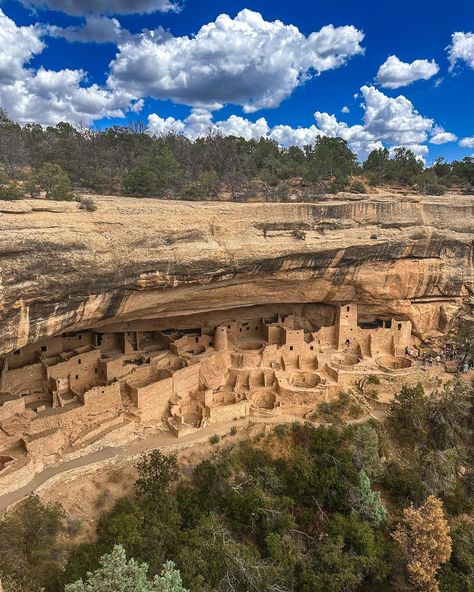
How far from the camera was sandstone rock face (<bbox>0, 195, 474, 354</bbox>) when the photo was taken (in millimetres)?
11062

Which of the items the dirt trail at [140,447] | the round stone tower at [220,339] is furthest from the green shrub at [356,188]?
the dirt trail at [140,447]

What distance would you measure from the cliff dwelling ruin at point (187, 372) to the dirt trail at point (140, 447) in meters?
0.29

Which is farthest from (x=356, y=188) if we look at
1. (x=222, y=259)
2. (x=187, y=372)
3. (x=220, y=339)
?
(x=187, y=372)

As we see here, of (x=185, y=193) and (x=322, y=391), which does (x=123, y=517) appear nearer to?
(x=322, y=391)

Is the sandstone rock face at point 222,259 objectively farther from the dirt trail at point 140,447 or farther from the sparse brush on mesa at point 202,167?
the dirt trail at point 140,447

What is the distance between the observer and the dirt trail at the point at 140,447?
38.7 ft

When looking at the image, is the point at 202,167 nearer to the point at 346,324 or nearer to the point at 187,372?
the point at 346,324

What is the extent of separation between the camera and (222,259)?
14211 mm

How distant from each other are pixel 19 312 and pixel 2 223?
90.3 inches

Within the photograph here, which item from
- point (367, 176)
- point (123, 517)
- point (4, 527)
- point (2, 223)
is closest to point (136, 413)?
point (123, 517)

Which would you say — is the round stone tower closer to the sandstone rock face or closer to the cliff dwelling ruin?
the cliff dwelling ruin

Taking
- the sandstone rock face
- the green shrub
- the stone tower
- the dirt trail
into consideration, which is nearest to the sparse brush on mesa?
the green shrub

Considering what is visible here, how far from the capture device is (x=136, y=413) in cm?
1509

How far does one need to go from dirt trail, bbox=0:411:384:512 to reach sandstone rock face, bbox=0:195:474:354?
13.2 ft
